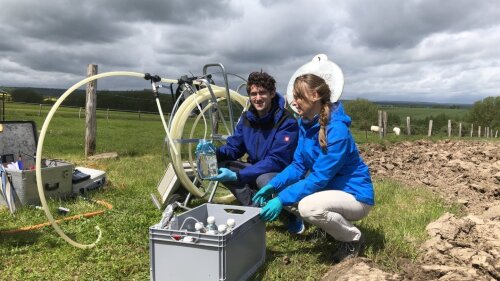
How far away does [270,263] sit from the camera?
3.50 metres

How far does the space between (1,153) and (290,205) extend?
12.7ft

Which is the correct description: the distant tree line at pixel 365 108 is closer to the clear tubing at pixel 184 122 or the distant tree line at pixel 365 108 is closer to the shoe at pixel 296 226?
the clear tubing at pixel 184 122

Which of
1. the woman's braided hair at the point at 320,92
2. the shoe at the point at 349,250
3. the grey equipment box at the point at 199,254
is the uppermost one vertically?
the woman's braided hair at the point at 320,92

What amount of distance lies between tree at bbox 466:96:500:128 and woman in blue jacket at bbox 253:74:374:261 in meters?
69.6

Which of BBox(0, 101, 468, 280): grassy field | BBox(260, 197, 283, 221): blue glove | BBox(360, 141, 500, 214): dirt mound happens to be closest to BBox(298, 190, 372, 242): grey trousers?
BBox(260, 197, 283, 221): blue glove

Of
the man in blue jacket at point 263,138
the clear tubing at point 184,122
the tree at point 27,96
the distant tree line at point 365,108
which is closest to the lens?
the man in blue jacket at point 263,138

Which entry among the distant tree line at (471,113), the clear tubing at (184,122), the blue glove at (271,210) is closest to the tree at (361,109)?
the distant tree line at (471,113)

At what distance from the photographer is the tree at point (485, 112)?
6612 cm

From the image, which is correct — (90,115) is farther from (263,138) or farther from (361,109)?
(361,109)

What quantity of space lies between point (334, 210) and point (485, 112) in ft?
241

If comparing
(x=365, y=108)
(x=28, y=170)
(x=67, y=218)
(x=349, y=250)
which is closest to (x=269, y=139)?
(x=349, y=250)

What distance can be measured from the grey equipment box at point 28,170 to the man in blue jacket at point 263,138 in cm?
220

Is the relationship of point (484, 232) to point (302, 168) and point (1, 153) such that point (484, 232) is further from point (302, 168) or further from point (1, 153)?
point (1, 153)

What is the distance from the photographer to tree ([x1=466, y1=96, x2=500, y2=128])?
66.1m
